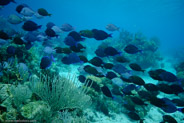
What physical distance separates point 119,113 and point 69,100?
13.0 feet

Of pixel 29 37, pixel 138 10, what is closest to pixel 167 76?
pixel 29 37

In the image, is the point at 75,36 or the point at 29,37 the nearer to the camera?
the point at 29,37

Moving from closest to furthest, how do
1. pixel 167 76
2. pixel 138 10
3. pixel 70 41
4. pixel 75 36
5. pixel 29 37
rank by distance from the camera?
1. pixel 167 76
2. pixel 70 41
3. pixel 29 37
4. pixel 75 36
5. pixel 138 10

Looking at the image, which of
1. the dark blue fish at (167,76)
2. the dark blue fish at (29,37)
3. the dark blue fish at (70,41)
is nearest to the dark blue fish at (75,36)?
the dark blue fish at (70,41)

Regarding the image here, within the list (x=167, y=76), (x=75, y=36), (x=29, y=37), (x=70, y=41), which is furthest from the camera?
(x=75, y=36)

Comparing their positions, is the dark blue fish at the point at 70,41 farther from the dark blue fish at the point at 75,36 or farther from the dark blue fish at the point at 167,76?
the dark blue fish at the point at 167,76

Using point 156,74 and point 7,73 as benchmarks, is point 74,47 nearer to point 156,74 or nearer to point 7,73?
point 7,73

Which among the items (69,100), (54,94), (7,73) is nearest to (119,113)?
(69,100)

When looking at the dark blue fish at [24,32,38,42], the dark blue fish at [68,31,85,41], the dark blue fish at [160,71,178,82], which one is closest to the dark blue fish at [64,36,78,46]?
the dark blue fish at [68,31,85,41]

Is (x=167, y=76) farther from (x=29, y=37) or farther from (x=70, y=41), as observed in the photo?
(x=29, y=37)

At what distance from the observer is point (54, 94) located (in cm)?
358

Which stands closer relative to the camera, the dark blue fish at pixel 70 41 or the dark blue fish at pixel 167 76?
the dark blue fish at pixel 167 76

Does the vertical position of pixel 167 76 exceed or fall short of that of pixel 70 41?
it falls short

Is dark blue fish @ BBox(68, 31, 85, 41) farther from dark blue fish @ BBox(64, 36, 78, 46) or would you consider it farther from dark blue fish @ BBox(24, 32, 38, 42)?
dark blue fish @ BBox(24, 32, 38, 42)
